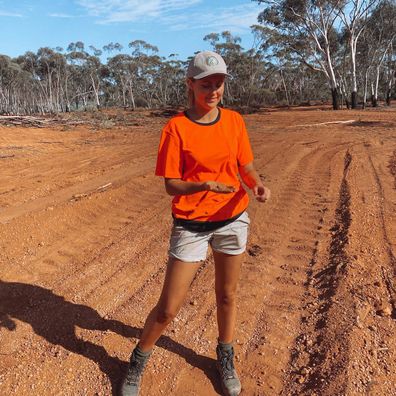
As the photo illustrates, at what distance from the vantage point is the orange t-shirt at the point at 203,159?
2080mm

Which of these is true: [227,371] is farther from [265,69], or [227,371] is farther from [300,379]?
[265,69]

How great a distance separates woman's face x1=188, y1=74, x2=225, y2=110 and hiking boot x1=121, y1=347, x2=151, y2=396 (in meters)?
1.43

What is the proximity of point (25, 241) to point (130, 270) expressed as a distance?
4.90 ft

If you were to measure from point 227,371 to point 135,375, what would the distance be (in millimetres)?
539

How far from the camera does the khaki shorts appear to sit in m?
2.19

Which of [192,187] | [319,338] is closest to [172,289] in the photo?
[192,187]

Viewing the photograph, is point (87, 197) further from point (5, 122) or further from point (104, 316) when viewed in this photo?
point (5, 122)

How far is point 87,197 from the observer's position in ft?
20.4

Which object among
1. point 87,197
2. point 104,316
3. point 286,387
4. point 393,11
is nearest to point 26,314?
point 104,316

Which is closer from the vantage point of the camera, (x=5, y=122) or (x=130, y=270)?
(x=130, y=270)

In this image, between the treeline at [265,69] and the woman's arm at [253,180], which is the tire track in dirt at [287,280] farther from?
the treeline at [265,69]

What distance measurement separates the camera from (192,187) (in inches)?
79.8

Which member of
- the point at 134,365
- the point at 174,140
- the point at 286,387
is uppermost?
the point at 174,140

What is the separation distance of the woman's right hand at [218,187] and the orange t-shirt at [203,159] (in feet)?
0.19
